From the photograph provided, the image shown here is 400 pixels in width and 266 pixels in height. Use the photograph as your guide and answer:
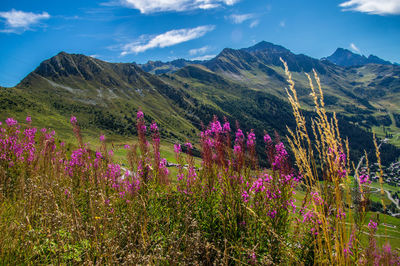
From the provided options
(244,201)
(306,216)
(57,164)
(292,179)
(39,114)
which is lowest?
(306,216)

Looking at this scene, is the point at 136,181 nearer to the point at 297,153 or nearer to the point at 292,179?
the point at 292,179

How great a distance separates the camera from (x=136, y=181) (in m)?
7.05

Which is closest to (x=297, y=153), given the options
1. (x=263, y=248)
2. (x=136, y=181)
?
(x=263, y=248)

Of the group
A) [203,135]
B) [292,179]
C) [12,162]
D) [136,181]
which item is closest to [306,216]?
[292,179]

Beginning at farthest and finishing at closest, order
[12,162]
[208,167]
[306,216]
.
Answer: [12,162], [208,167], [306,216]

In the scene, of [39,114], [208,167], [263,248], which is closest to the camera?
[263,248]

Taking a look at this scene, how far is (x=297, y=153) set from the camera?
11.2ft

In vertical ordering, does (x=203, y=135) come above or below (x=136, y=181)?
above

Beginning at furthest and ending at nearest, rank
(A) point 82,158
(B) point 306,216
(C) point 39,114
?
(C) point 39,114 → (A) point 82,158 → (B) point 306,216

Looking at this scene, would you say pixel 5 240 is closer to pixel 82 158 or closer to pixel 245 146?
pixel 82 158

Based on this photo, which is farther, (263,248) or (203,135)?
(203,135)

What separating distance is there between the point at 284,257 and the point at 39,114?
17972 centimetres

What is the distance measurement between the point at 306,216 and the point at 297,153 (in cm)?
225

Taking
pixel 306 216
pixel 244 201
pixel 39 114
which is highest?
pixel 39 114
